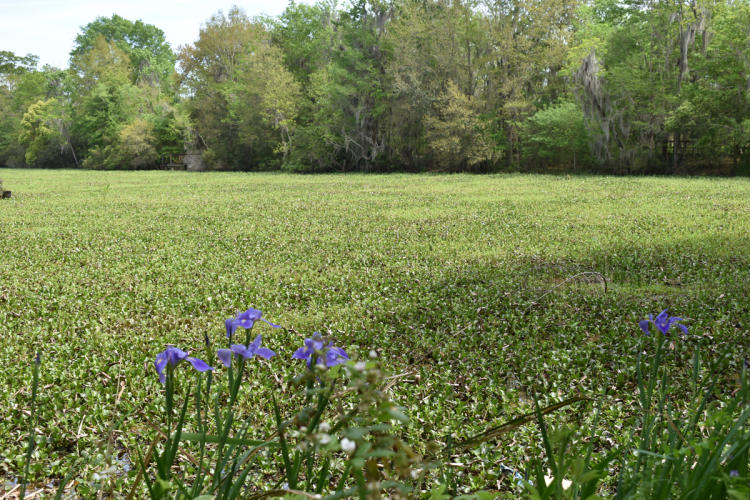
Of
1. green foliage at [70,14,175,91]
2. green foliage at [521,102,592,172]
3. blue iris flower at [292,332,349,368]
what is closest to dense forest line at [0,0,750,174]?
green foliage at [521,102,592,172]

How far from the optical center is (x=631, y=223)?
8.59 m

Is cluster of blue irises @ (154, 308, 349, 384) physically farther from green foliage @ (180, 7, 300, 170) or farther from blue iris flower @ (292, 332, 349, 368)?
green foliage @ (180, 7, 300, 170)

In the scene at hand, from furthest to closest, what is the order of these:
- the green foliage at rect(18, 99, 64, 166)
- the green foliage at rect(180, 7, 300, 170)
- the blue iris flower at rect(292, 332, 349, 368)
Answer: the green foliage at rect(18, 99, 64, 166), the green foliage at rect(180, 7, 300, 170), the blue iris flower at rect(292, 332, 349, 368)

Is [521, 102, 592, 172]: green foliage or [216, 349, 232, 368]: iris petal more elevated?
[521, 102, 592, 172]: green foliage

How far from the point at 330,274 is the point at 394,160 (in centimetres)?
2398

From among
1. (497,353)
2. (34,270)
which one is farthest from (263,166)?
(497,353)

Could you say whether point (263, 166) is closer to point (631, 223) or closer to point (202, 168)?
point (202, 168)

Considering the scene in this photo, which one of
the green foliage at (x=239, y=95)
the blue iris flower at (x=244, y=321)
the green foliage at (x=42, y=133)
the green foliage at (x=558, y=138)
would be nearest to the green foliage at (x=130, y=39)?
the green foliage at (x=42, y=133)

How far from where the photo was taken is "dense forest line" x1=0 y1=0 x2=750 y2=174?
2019cm

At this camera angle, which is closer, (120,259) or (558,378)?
(558,378)

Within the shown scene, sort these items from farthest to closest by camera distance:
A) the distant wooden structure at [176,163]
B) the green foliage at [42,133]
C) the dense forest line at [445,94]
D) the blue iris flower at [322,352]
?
the green foliage at [42,133]
the distant wooden structure at [176,163]
the dense forest line at [445,94]
the blue iris flower at [322,352]

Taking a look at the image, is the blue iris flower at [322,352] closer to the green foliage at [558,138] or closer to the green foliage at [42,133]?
the green foliage at [558,138]

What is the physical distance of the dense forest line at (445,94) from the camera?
20188 mm

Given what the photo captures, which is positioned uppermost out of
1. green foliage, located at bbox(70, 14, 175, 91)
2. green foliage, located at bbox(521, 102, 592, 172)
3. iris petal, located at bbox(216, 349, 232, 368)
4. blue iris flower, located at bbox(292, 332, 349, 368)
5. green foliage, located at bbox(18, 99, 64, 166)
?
green foliage, located at bbox(70, 14, 175, 91)
